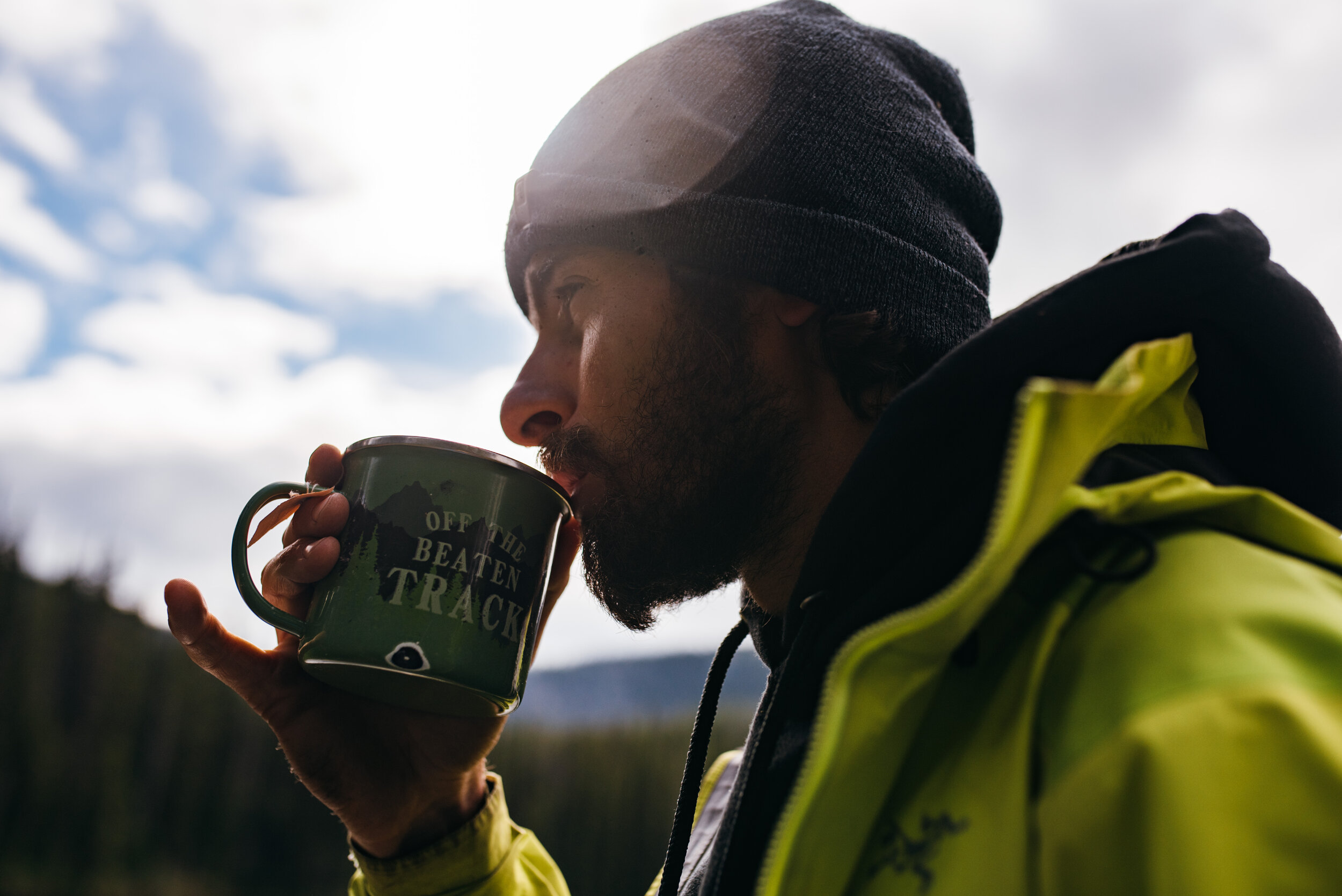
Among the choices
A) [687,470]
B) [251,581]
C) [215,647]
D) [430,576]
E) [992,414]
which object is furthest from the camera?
[215,647]

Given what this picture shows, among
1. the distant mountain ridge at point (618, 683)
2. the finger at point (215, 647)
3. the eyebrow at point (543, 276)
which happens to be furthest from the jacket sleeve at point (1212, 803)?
the distant mountain ridge at point (618, 683)

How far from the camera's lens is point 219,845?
9102 millimetres

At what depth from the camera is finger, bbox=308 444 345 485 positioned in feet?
4.62

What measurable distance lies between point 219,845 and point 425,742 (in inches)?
381

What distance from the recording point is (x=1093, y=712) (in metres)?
0.58

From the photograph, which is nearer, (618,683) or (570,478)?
(570,478)

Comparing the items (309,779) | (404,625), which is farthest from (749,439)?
(309,779)

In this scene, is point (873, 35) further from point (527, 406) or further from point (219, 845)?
point (219, 845)

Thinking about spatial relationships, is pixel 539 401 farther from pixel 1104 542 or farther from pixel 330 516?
pixel 1104 542

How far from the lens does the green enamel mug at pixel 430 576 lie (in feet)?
3.89

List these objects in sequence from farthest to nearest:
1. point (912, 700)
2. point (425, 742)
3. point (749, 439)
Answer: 1. point (425, 742)
2. point (749, 439)
3. point (912, 700)

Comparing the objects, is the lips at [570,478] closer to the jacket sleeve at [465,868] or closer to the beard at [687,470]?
the beard at [687,470]

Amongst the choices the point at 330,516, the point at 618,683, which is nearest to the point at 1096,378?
the point at 330,516

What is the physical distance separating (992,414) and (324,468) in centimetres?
115
